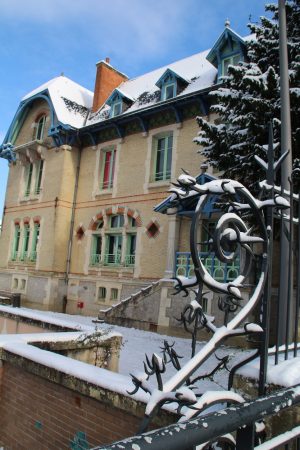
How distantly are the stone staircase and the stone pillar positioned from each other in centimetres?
94

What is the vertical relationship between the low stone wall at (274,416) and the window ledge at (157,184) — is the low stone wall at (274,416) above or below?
below

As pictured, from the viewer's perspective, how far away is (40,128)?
2238 centimetres

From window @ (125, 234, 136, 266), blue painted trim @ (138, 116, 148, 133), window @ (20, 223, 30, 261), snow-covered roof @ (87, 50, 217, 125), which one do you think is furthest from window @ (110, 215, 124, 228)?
window @ (20, 223, 30, 261)

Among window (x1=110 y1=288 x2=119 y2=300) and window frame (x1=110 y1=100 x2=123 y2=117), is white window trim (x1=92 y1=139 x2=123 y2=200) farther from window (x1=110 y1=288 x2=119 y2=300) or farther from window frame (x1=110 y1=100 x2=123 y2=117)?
window (x1=110 y1=288 x2=119 y2=300)

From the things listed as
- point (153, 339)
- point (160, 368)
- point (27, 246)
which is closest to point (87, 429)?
point (160, 368)

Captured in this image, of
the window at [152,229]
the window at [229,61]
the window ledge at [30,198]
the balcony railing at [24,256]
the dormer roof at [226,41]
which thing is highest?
the dormer roof at [226,41]

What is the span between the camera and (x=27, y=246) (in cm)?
2212

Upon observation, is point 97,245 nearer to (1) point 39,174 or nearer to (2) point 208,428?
(1) point 39,174

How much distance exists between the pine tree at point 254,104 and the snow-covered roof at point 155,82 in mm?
5557

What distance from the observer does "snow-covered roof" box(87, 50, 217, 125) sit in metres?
16.0

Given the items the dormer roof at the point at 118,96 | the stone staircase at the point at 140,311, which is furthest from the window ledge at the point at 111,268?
the dormer roof at the point at 118,96

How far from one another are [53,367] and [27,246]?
752 inches

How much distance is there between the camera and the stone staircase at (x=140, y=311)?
1352 cm

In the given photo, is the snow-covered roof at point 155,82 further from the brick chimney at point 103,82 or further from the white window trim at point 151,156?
the white window trim at point 151,156
